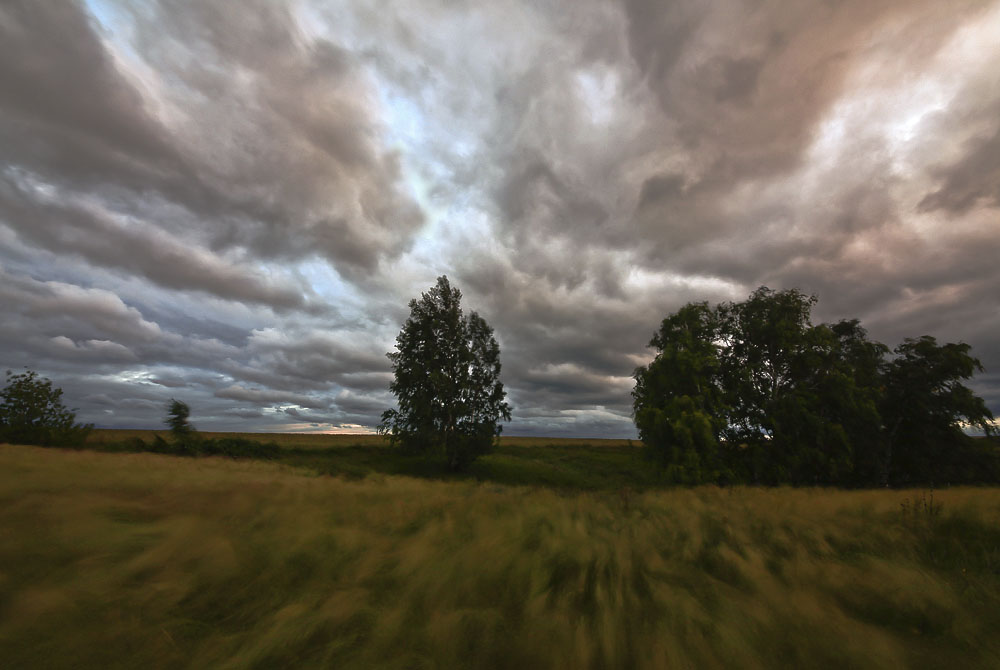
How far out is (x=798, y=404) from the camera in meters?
24.5

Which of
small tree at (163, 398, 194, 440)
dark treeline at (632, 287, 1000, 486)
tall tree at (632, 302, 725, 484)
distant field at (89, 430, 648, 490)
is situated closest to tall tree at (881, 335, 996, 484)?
dark treeline at (632, 287, 1000, 486)

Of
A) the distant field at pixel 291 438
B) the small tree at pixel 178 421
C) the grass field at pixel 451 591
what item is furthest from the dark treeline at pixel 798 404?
the small tree at pixel 178 421

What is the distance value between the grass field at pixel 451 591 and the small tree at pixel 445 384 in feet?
87.1

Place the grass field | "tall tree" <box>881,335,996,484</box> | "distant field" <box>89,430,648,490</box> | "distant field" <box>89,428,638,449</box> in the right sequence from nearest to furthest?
the grass field < "tall tree" <box>881,335,996,484</box> < "distant field" <box>89,430,648,490</box> < "distant field" <box>89,428,638,449</box>

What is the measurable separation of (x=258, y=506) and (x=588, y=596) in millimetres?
4350

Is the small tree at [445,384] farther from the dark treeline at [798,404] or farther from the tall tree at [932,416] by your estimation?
the tall tree at [932,416]

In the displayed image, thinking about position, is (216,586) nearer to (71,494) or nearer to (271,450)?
(71,494)

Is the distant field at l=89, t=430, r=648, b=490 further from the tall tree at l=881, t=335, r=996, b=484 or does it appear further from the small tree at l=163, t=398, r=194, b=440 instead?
the tall tree at l=881, t=335, r=996, b=484

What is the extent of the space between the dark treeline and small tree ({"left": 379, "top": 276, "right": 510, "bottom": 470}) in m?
12.5

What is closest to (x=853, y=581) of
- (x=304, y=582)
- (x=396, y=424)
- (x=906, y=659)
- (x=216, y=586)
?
(x=906, y=659)

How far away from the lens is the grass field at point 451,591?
240 centimetres

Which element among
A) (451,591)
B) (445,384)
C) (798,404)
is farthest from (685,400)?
(451,591)

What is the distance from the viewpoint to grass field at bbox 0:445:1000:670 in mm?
2404

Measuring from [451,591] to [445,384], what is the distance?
1134 inches
